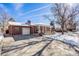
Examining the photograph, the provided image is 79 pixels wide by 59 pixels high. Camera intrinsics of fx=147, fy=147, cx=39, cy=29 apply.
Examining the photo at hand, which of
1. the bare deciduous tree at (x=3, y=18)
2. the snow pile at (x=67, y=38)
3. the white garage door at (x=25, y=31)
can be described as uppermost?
the bare deciduous tree at (x=3, y=18)

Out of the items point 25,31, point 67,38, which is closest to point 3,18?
point 25,31

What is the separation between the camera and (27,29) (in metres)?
2.07

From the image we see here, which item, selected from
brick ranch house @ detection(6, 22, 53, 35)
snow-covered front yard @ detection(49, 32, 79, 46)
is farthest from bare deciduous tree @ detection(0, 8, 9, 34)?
snow-covered front yard @ detection(49, 32, 79, 46)

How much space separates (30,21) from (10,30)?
305 mm

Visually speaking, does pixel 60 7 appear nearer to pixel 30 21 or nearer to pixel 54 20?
pixel 54 20

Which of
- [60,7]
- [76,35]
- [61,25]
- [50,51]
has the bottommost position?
[50,51]

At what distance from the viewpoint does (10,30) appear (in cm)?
204

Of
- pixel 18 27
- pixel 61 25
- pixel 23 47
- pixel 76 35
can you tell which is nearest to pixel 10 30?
pixel 18 27

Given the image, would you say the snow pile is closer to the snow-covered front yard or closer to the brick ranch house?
the snow-covered front yard

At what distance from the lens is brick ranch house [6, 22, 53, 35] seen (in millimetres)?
2029

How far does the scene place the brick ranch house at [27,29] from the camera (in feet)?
6.66

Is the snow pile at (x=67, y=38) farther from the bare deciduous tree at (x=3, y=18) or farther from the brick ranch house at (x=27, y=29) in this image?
the bare deciduous tree at (x=3, y=18)

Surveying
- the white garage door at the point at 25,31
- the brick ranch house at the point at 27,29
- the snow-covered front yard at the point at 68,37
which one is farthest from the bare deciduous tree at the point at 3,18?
the snow-covered front yard at the point at 68,37

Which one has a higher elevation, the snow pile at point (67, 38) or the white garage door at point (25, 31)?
the white garage door at point (25, 31)
